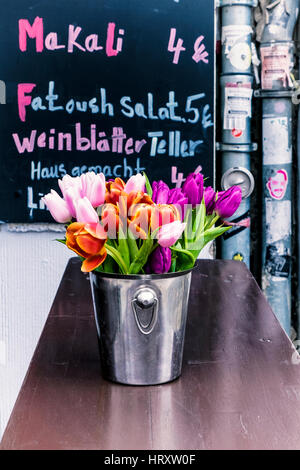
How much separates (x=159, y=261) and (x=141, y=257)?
3 centimetres

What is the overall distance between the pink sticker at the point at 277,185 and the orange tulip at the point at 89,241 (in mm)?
1710

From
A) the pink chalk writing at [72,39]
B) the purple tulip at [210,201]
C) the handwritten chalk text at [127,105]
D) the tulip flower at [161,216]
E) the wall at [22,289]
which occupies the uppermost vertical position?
the pink chalk writing at [72,39]

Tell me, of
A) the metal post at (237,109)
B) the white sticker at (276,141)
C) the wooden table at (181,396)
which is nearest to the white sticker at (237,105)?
the metal post at (237,109)

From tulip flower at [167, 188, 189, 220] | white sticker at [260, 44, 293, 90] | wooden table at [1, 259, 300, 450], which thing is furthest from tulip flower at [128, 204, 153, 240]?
white sticker at [260, 44, 293, 90]

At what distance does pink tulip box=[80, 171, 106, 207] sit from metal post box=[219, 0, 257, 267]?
149 cm

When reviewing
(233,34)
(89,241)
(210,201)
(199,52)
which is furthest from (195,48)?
(89,241)

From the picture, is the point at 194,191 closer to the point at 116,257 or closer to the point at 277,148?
the point at 116,257

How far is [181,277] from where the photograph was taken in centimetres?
105

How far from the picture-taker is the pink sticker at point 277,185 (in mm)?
2568

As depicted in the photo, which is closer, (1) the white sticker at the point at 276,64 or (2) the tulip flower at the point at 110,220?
(2) the tulip flower at the point at 110,220

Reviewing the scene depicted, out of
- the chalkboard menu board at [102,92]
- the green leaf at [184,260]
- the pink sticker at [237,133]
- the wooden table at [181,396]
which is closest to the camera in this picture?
the wooden table at [181,396]

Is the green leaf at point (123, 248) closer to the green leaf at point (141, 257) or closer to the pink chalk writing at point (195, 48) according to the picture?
the green leaf at point (141, 257)

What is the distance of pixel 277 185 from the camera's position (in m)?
2.57
